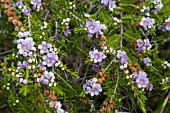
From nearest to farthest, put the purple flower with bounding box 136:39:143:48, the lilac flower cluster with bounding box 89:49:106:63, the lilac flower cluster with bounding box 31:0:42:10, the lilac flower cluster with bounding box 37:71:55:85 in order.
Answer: the lilac flower cluster with bounding box 37:71:55:85 < the lilac flower cluster with bounding box 89:49:106:63 < the purple flower with bounding box 136:39:143:48 < the lilac flower cluster with bounding box 31:0:42:10

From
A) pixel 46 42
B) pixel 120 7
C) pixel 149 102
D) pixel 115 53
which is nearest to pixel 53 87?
pixel 46 42

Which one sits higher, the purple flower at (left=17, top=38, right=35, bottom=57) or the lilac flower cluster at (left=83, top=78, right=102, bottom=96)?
the purple flower at (left=17, top=38, right=35, bottom=57)

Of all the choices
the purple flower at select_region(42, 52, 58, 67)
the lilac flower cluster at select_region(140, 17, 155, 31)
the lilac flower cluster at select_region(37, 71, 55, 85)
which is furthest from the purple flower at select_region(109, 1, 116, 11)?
the lilac flower cluster at select_region(37, 71, 55, 85)

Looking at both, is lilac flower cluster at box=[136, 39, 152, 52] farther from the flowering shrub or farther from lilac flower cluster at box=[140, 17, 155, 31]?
lilac flower cluster at box=[140, 17, 155, 31]

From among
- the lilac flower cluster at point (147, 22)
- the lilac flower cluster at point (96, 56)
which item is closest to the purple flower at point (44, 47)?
the lilac flower cluster at point (96, 56)

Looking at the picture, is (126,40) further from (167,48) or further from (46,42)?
(167,48)

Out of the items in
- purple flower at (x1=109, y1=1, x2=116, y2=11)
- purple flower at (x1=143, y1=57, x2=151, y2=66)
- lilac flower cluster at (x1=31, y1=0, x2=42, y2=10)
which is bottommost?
purple flower at (x1=143, y1=57, x2=151, y2=66)

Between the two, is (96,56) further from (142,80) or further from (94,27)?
(142,80)

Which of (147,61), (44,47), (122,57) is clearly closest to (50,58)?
(44,47)
